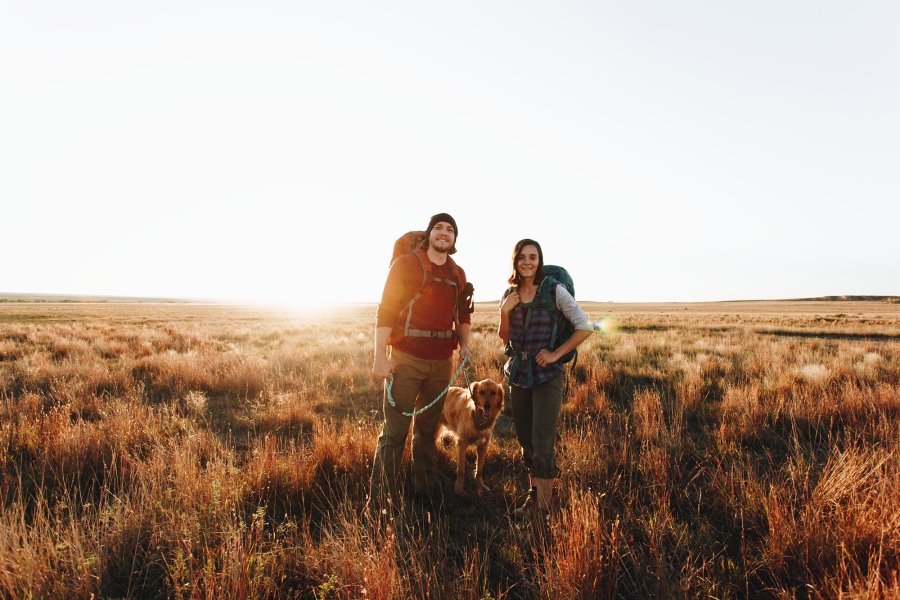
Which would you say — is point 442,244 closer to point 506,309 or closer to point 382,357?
point 506,309

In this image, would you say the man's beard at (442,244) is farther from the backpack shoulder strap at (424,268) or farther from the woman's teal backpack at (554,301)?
the woman's teal backpack at (554,301)

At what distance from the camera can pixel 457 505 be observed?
3809 millimetres

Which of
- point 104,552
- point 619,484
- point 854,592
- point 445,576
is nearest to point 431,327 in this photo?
point 445,576

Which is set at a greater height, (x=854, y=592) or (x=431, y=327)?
(x=431, y=327)

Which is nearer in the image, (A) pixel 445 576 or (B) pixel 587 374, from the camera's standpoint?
(A) pixel 445 576

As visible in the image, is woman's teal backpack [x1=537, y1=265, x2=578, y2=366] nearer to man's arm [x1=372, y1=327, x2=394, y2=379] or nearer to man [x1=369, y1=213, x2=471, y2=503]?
man [x1=369, y1=213, x2=471, y2=503]

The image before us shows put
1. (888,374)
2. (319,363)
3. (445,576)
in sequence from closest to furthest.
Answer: (445,576), (888,374), (319,363)

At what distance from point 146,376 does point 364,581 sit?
8121 mm

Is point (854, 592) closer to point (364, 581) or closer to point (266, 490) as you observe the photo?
point (364, 581)

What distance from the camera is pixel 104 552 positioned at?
2576mm

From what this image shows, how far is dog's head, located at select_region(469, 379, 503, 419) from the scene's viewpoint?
4.21 meters

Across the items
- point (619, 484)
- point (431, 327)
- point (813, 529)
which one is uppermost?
point (431, 327)

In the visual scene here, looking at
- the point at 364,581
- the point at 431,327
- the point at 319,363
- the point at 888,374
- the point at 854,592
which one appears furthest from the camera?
the point at 319,363

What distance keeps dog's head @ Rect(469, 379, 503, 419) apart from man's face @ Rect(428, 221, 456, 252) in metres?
1.51
